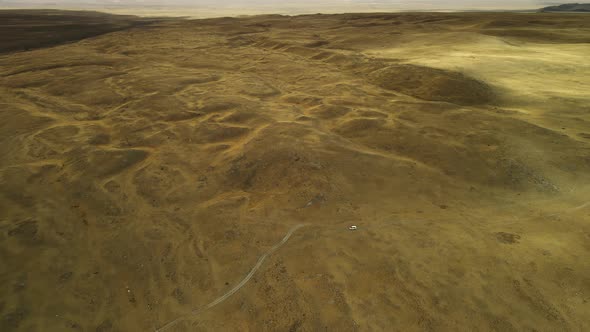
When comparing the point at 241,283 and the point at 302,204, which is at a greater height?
the point at 302,204

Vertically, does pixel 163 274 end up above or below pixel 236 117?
below

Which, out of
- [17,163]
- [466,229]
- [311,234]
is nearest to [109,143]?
[17,163]

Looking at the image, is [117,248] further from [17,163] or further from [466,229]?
[466,229]

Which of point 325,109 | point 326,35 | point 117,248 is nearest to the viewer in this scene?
point 117,248

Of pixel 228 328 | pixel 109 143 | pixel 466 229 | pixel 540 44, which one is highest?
pixel 540 44

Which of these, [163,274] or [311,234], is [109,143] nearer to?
[163,274]

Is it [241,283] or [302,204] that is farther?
[302,204]

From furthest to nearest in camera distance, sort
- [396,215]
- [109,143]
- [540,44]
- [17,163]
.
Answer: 1. [540,44]
2. [109,143]
3. [17,163]
4. [396,215]

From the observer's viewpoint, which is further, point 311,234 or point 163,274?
point 311,234
